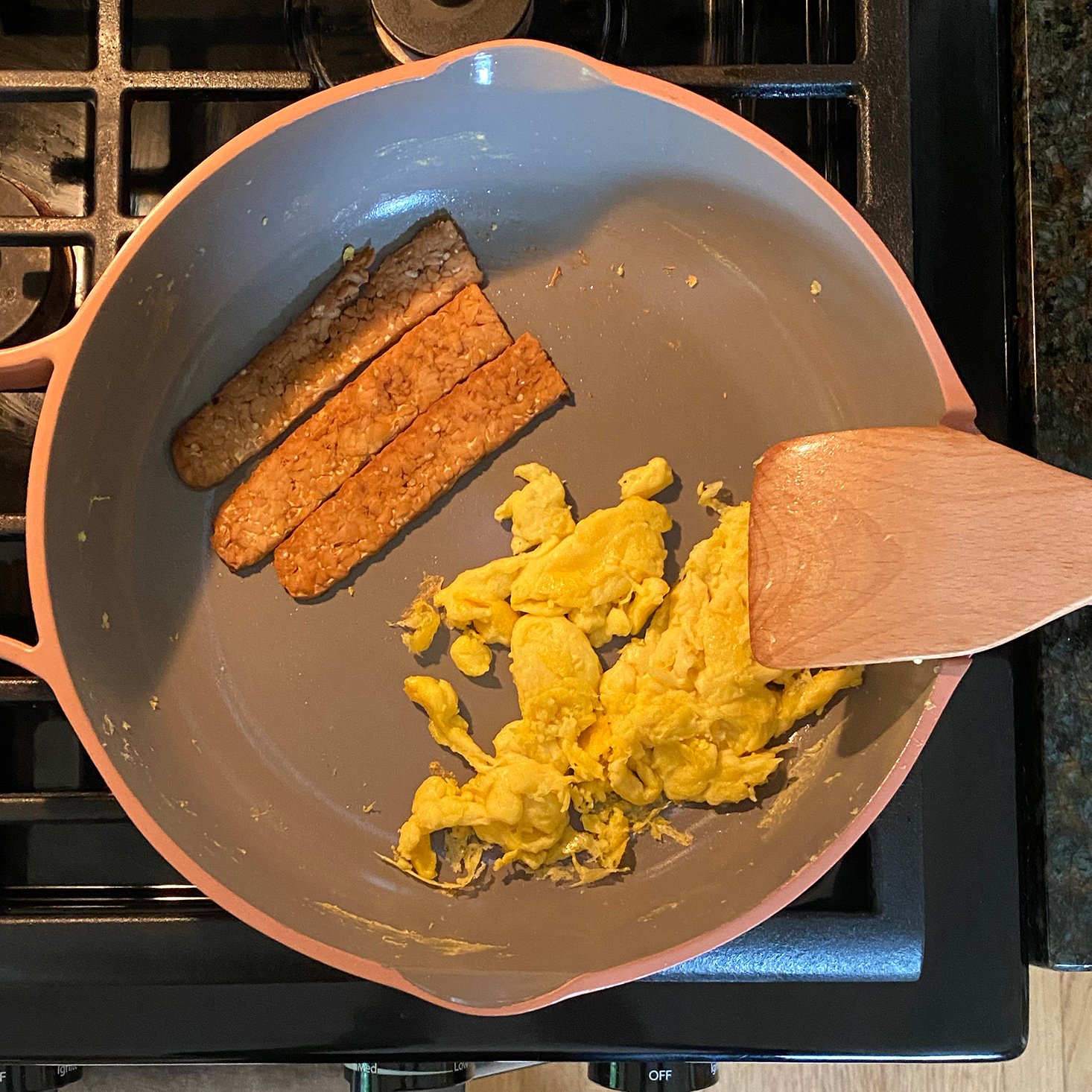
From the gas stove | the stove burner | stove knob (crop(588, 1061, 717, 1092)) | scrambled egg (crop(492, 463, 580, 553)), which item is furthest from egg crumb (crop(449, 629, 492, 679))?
the stove burner

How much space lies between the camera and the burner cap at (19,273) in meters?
1.04

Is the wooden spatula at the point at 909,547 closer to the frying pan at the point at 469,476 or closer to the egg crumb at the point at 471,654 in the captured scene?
the frying pan at the point at 469,476

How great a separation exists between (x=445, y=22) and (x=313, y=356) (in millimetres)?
402

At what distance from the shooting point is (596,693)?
3.69 feet

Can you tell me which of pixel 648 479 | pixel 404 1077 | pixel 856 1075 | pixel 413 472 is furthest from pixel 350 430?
pixel 856 1075

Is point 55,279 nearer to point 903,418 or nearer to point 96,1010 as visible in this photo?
point 96,1010

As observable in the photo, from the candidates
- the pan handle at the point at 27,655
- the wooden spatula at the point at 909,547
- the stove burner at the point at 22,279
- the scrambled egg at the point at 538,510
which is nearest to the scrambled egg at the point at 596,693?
the scrambled egg at the point at 538,510

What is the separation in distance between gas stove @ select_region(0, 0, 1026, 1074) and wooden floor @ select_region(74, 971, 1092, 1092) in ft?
1.00

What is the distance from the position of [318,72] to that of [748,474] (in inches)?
27.1

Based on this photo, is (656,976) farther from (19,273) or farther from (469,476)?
(19,273)

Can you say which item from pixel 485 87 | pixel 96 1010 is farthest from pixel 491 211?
pixel 96 1010

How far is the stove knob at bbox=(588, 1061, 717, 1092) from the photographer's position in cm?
107

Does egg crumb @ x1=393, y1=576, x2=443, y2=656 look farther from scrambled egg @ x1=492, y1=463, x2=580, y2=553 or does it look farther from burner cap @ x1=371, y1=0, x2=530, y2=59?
burner cap @ x1=371, y1=0, x2=530, y2=59

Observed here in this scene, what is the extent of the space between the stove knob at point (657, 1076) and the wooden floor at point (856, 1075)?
0.88ft
